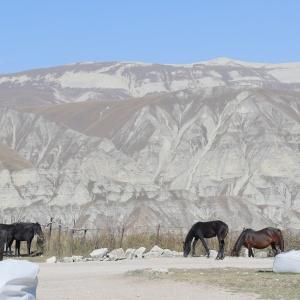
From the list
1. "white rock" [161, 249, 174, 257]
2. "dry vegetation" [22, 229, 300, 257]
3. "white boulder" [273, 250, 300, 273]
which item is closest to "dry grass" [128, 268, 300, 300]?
"white boulder" [273, 250, 300, 273]

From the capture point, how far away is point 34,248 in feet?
126

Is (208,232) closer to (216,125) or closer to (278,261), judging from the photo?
(278,261)

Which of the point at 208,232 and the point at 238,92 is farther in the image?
the point at 238,92

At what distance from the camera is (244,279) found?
2200 cm

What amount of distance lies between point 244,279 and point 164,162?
92.4 meters

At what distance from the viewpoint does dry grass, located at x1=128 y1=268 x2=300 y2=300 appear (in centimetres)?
1917

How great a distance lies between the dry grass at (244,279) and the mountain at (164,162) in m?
55.4

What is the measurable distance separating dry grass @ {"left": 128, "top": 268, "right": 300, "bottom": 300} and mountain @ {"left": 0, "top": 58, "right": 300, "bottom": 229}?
5535 cm

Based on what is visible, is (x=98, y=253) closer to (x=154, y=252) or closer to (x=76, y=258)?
(x=76, y=258)

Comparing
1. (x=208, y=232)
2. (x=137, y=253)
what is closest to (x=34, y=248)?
(x=137, y=253)

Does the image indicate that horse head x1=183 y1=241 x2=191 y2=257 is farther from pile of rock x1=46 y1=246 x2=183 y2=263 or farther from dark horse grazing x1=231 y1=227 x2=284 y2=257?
dark horse grazing x1=231 y1=227 x2=284 y2=257

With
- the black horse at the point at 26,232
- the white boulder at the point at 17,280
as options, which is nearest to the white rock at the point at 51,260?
the black horse at the point at 26,232

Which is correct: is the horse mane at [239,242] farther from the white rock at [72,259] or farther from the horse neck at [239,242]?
the white rock at [72,259]

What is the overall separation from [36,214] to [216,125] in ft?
141
